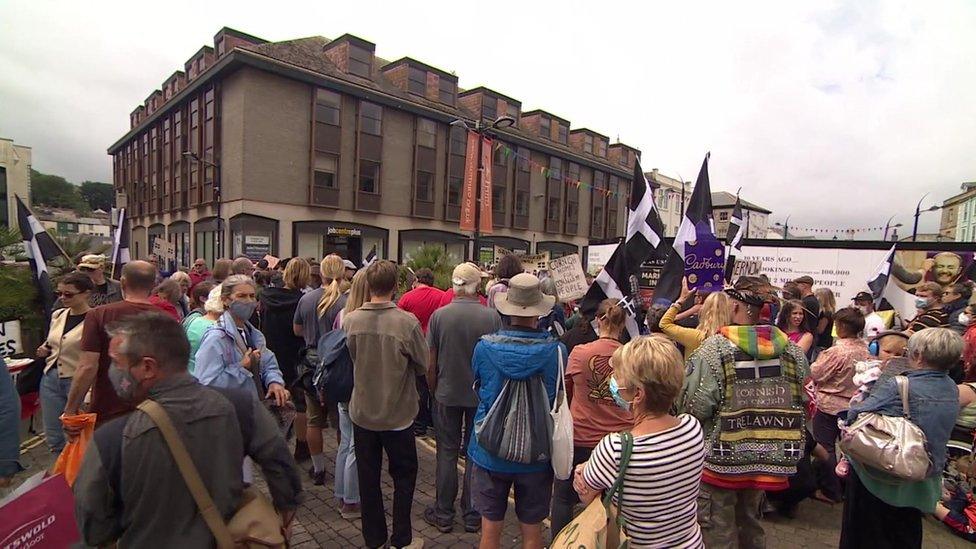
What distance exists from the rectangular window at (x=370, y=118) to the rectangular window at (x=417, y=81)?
10.3 feet

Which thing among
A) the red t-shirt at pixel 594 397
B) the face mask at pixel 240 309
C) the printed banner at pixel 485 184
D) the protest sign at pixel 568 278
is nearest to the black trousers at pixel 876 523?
the red t-shirt at pixel 594 397

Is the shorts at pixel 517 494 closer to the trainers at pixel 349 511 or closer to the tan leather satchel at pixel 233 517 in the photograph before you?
the tan leather satchel at pixel 233 517

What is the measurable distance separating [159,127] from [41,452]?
112 feet

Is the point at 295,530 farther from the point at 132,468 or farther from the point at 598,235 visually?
the point at 598,235

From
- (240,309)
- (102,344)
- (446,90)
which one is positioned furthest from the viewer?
(446,90)

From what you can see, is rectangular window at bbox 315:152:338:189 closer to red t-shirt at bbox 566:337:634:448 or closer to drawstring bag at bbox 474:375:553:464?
red t-shirt at bbox 566:337:634:448

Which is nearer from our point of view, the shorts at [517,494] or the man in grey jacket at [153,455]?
the man in grey jacket at [153,455]

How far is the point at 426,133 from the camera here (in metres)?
29.2

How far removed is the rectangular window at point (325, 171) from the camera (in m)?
25.0

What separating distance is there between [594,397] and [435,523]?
1746mm

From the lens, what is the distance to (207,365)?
3.02 m

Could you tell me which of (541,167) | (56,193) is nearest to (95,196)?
(56,193)

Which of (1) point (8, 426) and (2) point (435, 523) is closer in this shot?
(1) point (8, 426)

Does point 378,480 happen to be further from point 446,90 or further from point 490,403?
point 446,90
